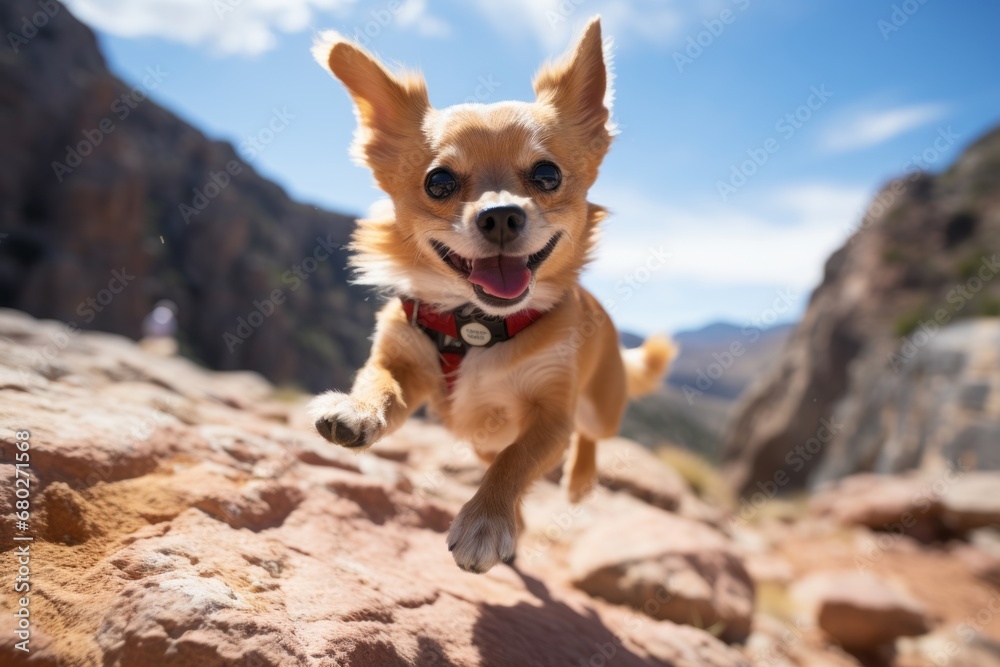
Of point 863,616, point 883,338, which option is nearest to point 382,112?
point 863,616

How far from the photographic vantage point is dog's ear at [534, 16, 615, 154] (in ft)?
11.7

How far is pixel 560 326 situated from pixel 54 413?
7.92 feet

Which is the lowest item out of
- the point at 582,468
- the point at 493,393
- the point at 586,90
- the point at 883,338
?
the point at 493,393

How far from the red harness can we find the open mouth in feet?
0.97

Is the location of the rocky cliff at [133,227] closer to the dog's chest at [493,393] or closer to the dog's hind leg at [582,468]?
the dog's hind leg at [582,468]

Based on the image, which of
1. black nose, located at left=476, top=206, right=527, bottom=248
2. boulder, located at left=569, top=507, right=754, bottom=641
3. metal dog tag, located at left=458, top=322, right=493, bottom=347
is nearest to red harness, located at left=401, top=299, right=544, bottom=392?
metal dog tag, located at left=458, top=322, right=493, bottom=347

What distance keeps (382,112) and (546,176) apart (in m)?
1.15

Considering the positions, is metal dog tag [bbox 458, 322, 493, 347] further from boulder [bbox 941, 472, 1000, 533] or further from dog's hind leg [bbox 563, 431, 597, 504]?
boulder [bbox 941, 472, 1000, 533]

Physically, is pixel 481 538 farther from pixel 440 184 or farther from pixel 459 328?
pixel 440 184

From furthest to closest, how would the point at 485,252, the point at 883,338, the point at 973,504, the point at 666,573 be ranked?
the point at 883,338 → the point at 973,504 → the point at 666,573 → the point at 485,252

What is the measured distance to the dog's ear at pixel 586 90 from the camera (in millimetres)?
3553

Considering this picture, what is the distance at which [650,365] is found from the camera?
18.9 ft

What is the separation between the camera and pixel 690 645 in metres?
3.48

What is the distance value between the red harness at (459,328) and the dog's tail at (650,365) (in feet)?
9.02
